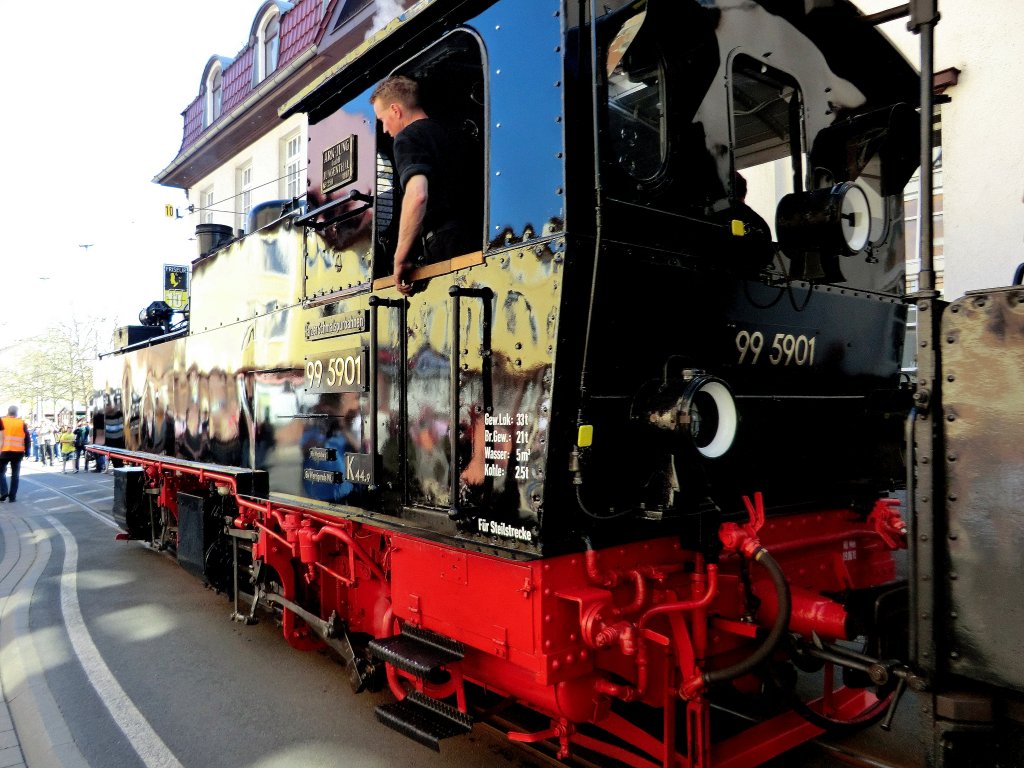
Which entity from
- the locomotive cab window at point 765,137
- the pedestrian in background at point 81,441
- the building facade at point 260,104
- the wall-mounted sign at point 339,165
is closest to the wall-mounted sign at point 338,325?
the wall-mounted sign at point 339,165

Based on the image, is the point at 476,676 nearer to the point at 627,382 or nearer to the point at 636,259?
the point at 627,382

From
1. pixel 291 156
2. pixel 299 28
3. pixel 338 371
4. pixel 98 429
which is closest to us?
pixel 338 371

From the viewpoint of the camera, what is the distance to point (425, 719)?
10.0ft

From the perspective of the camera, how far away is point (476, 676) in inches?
122

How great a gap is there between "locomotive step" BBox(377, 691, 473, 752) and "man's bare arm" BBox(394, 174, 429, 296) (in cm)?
177

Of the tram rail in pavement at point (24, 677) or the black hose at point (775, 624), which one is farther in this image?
the tram rail in pavement at point (24, 677)

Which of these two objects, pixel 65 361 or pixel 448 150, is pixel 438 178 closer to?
pixel 448 150

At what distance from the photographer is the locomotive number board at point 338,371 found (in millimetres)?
3461

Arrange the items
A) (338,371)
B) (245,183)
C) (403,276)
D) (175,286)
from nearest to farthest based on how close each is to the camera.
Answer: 1. (403,276)
2. (338,371)
3. (175,286)
4. (245,183)

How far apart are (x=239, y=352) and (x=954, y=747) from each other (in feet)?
14.5

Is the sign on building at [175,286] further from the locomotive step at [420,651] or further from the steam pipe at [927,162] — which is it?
the steam pipe at [927,162]

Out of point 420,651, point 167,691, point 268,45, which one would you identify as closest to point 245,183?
point 268,45

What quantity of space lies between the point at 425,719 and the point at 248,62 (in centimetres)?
1765

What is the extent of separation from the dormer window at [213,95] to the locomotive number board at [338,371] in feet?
56.9
